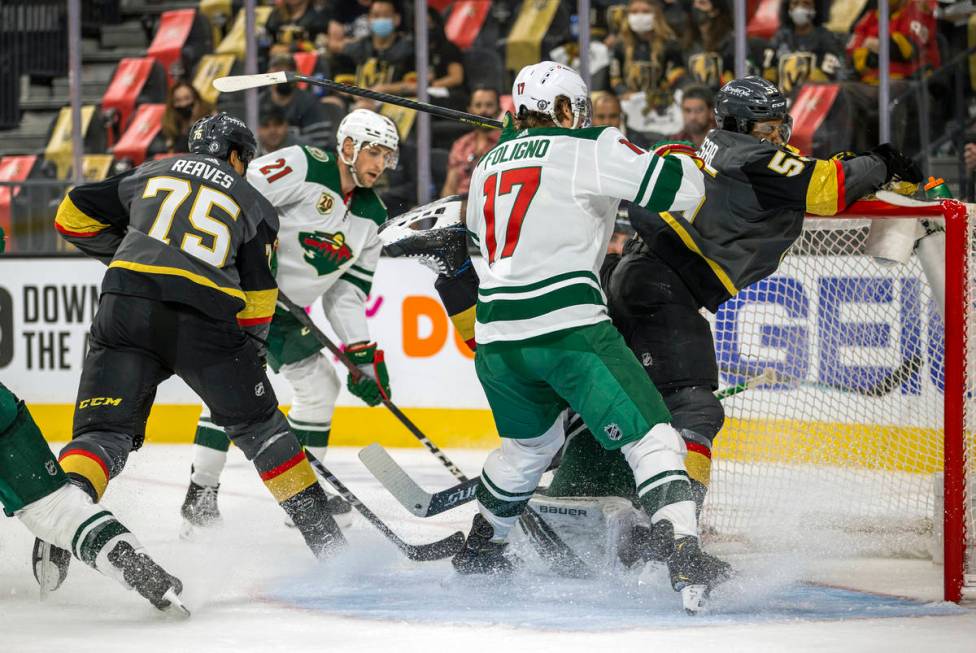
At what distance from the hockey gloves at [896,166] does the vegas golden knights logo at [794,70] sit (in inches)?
107

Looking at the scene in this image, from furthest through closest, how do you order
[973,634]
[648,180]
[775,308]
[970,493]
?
[775,308] < [970,493] < [648,180] < [973,634]

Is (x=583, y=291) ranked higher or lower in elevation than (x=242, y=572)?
higher

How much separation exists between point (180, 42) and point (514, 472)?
424 cm

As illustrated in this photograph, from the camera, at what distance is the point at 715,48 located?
5695mm

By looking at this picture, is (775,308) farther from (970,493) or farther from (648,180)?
(648,180)

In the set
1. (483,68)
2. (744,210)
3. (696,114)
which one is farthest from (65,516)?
(483,68)

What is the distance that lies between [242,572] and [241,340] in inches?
22.8

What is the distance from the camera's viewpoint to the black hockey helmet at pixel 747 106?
3102mm

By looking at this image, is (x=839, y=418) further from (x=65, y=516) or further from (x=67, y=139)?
(x=67, y=139)

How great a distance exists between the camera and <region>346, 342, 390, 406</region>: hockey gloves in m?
4.05

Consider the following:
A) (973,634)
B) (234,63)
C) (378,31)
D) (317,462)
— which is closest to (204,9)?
(234,63)

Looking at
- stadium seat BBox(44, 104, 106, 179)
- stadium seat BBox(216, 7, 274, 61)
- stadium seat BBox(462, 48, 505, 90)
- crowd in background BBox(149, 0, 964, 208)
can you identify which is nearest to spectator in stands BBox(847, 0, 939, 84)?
crowd in background BBox(149, 0, 964, 208)

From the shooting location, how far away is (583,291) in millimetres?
2816

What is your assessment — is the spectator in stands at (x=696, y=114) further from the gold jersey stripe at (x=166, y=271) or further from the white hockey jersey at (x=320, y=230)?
the gold jersey stripe at (x=166, y=271)
